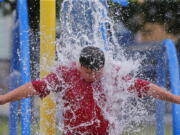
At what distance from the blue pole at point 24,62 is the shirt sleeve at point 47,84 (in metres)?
0.95

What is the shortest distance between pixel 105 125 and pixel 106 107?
152 millimetres

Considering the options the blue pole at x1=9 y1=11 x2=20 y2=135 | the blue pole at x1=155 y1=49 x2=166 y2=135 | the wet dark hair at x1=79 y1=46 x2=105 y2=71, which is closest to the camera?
the wet dark hair at x1=79 y1=46 x2=105 y2=71

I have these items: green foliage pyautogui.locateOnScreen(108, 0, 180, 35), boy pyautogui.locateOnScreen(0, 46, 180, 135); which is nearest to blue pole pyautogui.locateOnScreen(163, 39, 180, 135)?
boy pyautogui.locateOnScreen(0, 46, 180, 135)

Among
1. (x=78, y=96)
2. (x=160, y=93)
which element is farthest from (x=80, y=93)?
(x=160, y=93)

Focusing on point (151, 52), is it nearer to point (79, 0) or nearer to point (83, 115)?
point (79, 0)

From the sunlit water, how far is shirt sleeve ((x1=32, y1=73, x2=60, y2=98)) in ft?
0.56

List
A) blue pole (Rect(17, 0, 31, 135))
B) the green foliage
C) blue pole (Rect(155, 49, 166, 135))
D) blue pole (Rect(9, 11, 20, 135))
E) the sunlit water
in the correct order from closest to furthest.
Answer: the sunlit water → blue pole (Rect(17, 0, 31, 135)) → blue pole (Rect(155, 49, 166, 135)) → blue pole (Rect(9, 11, 20, 135)) → the green foliage

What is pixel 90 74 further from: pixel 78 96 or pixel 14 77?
pixel 14 77

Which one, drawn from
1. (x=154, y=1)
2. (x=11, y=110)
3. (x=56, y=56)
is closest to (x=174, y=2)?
(x=154, y=1)

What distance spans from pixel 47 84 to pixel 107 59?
2.03 ft

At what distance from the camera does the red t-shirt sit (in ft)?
16.4

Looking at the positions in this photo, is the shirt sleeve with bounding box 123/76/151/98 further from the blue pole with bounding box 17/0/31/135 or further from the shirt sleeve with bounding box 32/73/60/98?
the blue pole with bounding box 17/0/31/135

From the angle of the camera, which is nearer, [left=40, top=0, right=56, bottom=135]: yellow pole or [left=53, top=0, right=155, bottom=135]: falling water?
[left=53, top=0, right=155, bottom=135]: falling water

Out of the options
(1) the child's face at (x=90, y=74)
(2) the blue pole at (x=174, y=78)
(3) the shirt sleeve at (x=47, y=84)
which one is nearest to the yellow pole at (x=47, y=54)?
(3) the shirt sleeve at (x=47, y=84)
